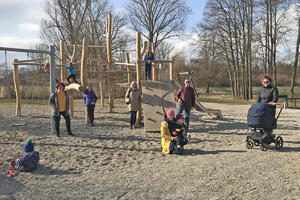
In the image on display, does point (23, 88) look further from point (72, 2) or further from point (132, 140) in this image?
point (72, 2)

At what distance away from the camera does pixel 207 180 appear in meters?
3.76

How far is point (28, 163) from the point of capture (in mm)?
4227

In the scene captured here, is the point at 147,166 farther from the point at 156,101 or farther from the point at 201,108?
the point at 201,108

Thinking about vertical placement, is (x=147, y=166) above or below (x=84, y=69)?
Answer: below

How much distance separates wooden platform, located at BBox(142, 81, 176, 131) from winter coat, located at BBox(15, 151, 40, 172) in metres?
4.02

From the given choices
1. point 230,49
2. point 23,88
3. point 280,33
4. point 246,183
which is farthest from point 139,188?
point 230,49


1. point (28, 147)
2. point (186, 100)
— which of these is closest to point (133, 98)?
point (186, 100)

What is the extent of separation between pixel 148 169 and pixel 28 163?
203cm

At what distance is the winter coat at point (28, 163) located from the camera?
4.21 m

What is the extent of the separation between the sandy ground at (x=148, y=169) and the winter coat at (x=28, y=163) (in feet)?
0.40

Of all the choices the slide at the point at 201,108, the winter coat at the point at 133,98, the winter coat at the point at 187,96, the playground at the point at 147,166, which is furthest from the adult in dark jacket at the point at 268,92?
the slide at the point at 201,108

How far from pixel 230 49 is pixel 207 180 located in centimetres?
2330

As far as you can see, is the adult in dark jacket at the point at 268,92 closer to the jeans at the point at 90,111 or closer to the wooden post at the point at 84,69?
the jeans at the point at 90,111

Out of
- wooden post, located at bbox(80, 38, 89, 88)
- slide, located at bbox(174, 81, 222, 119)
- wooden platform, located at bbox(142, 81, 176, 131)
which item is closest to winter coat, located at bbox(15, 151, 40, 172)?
wooden platform, located at bbox(142, 81, 176, 131)
